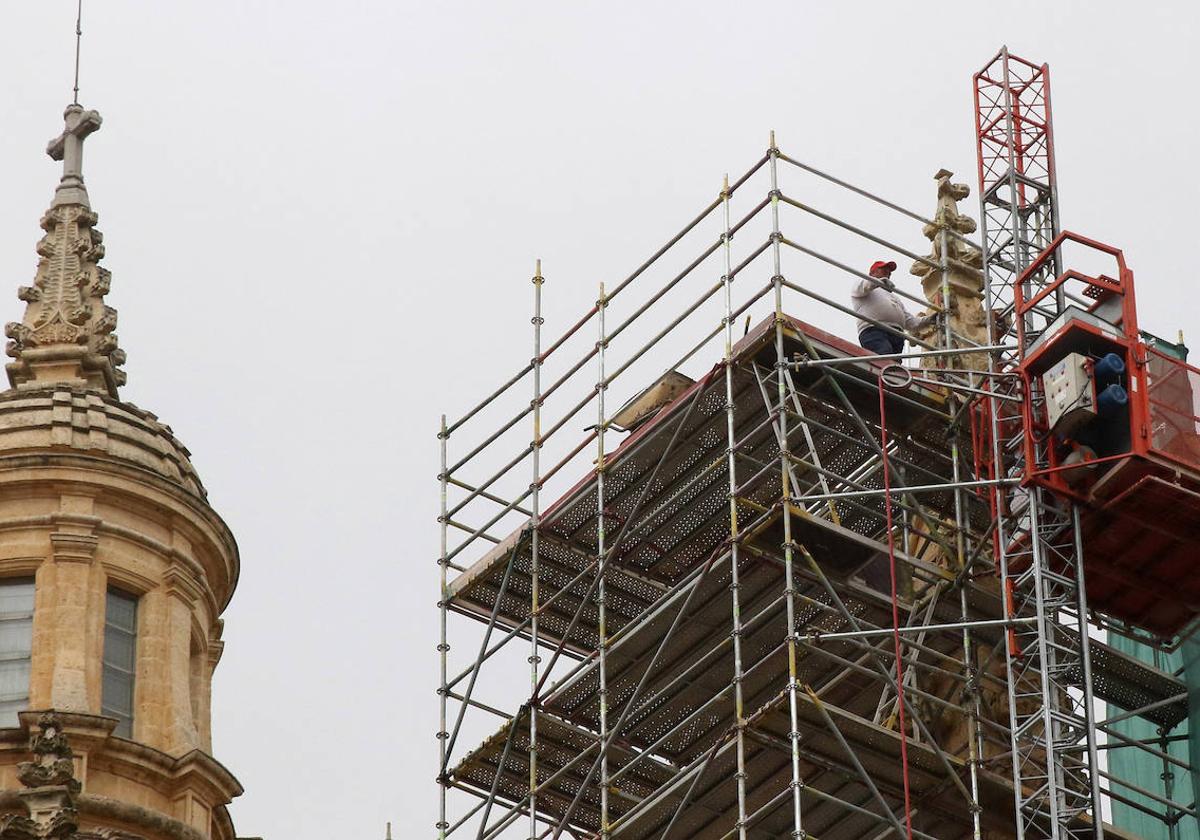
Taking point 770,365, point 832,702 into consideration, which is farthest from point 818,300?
point 832,702

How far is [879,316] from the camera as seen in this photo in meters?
62.0

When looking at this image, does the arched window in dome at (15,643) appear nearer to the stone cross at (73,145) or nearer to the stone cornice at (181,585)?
the stone cornice at (181,585)

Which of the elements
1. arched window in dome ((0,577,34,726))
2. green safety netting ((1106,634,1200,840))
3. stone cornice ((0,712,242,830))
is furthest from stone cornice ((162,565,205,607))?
green safety netting ((1106,634,1200,840))

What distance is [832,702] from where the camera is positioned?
6125cm

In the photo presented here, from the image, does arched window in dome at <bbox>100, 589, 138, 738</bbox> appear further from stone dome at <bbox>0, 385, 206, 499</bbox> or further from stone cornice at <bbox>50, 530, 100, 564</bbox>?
stone dome at <bbox>0, 385, 206, 499</bbox>

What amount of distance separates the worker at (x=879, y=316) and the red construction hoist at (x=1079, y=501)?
1391mm

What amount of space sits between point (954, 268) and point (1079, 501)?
5904 mm

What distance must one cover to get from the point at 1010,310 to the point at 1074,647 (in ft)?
17.5

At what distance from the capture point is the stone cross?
6738cm

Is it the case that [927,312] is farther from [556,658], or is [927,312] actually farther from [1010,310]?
[556,658]

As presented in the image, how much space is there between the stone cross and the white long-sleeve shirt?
11539mm

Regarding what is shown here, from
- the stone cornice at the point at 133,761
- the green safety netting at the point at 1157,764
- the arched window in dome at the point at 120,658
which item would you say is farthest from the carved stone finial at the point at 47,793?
the green safety netting at the point at 1157,764

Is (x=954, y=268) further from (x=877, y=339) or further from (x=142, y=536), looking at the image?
(x=142, y=536)

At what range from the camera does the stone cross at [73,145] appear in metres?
67.4
